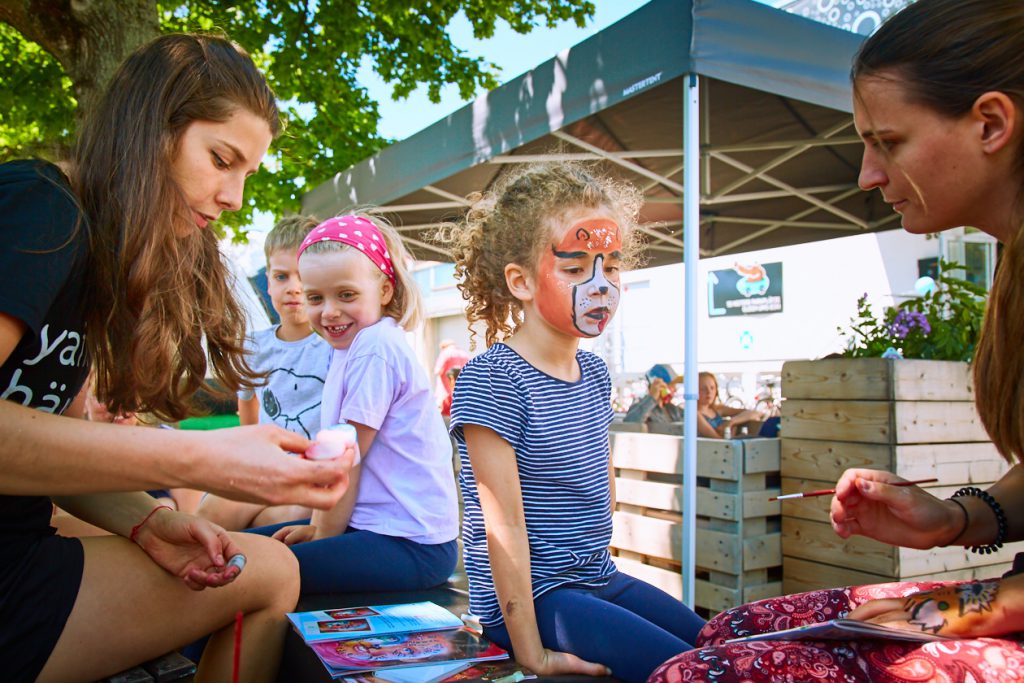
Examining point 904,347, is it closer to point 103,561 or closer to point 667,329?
point 103,561

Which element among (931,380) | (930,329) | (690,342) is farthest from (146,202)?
(930,329)

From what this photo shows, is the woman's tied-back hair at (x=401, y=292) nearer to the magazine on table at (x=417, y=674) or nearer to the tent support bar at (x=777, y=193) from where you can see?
the magazine on table at (x=417, y=674)

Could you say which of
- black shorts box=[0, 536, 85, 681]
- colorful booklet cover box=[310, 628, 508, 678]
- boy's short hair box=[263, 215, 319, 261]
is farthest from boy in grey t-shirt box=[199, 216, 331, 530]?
black shorts box=[0, 536, 85, 681]

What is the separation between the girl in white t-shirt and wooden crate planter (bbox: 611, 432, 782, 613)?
1.58m

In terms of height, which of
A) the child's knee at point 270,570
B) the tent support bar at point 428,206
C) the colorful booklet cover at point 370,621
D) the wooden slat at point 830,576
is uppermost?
the tent support bar at point 428,206

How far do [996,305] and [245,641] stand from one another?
1680 mm

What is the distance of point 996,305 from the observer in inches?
49.8

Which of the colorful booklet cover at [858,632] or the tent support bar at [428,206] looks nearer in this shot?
A: the colorful booklet cover at [858,632]

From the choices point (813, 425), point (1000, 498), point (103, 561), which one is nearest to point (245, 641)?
point (103, 561)

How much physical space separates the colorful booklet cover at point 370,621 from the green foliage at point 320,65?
531 centimetres

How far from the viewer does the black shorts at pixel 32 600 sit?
1.33 meters

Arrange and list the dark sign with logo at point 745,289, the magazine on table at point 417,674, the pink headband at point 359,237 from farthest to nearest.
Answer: the dark sign with logo at point 745,289
the pink headband at point 359,237
the magazine on table at point 417,674

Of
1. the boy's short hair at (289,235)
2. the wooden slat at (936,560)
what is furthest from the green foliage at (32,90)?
the wooden slat at (936,560)

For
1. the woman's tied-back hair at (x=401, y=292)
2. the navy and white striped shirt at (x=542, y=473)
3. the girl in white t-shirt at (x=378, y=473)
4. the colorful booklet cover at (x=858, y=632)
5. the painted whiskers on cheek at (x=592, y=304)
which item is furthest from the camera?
the woman's tied-back hair at (x=401, y=292)
